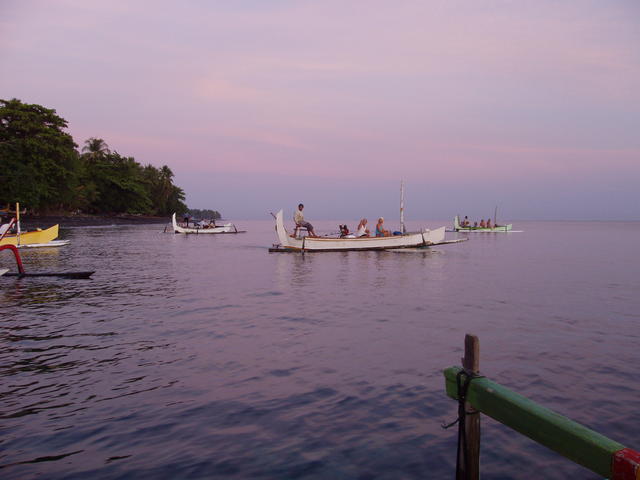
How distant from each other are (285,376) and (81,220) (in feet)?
289

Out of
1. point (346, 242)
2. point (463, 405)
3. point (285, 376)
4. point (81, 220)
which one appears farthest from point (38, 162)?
point (463, 405)

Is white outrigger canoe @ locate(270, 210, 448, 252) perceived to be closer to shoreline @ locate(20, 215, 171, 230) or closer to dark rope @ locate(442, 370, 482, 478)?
dark rope @ locate(442, 370, 482, 478)

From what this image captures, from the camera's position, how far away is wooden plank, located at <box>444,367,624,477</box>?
305 cm

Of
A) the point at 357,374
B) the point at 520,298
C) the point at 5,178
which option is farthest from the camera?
the point at 5,178

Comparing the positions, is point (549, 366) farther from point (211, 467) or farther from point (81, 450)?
point (81, 450)

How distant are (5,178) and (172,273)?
4981 cm

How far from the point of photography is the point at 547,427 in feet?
11.1

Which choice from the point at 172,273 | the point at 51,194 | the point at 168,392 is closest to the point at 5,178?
the point at 51,194

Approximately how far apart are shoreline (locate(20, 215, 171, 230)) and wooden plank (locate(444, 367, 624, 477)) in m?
66.1

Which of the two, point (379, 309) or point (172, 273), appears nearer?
point (379, 309)

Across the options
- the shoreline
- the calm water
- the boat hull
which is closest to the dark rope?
the calm water

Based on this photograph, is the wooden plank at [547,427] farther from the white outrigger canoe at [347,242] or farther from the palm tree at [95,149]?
the palm tree at [95,149]

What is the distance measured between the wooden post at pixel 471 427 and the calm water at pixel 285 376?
1.12 metres

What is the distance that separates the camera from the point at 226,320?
43.6 ft
